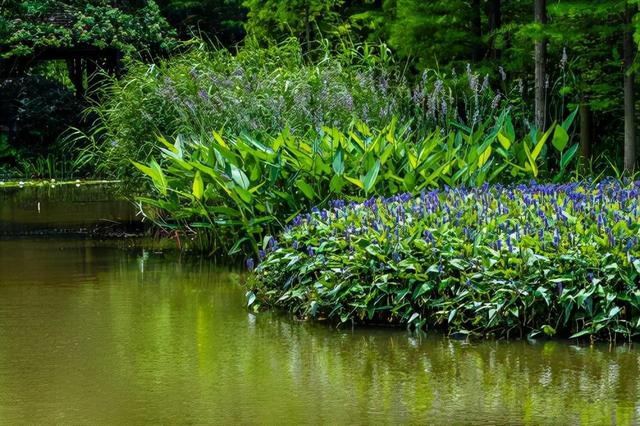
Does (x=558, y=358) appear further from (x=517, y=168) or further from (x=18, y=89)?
(x=18, y=89)

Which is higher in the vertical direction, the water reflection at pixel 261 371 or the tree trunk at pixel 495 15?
the tree trunk at pixel 495 15

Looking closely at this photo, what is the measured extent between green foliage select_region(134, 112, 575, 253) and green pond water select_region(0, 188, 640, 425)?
1.57 meters

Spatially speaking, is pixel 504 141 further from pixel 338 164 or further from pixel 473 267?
pixel 473 267

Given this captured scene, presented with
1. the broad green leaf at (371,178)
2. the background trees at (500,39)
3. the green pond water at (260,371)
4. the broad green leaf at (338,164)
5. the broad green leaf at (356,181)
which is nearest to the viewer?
the green pond water at (260,371)

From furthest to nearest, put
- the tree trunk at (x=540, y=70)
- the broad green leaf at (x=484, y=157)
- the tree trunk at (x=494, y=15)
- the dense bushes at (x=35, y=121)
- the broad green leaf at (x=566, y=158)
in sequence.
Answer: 1. the dense bushes at (x=35, y=121)
2. the tree trunk at (x=494, y=15)
3. the tree trunk at (x=540, y=70)
4. the broad green leaf at (x=566, y=158)
5. the broad green leaf at (x=484, y=157)

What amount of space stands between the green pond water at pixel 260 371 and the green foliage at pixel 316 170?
1.57m

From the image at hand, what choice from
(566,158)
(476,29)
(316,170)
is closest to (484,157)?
(566,158)

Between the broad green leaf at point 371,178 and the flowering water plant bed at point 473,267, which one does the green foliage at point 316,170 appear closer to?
the broad green leaf at point 371,178

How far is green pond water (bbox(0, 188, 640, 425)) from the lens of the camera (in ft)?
19.5

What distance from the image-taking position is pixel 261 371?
6.86m

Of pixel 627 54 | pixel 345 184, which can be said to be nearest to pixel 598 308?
pixel 345 184

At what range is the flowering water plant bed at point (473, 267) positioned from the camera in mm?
7555

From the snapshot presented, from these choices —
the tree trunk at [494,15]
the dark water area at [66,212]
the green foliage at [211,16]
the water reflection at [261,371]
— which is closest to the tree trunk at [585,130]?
the tree trunk at [494,15]

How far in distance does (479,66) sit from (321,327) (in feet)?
28.0
